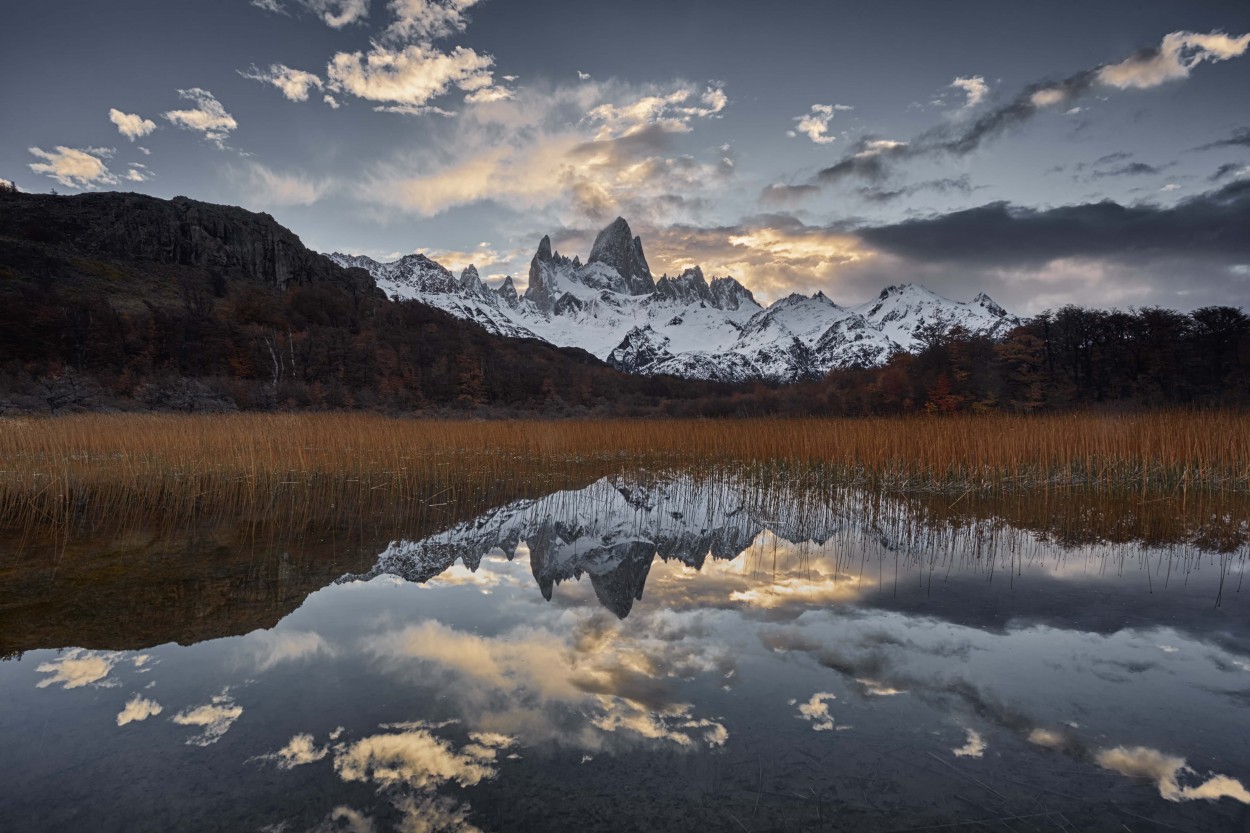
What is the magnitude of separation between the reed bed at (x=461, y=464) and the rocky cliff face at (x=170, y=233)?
7513 centimetres

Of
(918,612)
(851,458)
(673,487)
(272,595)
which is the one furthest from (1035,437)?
(272,595)

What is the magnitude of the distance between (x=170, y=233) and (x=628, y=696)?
100262 mm

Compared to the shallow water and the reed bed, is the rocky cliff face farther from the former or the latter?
the shallow water

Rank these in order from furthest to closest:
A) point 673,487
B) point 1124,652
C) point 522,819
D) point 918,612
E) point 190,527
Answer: point 673,487 → point 190,527 → point 918,612 → point 1124,652 → point 522,819

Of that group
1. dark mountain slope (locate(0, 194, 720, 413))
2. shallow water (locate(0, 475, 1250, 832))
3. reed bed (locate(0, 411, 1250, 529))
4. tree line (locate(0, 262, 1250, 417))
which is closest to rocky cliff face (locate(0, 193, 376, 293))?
dark mountain slope (locate(0, 194, 720, 413))

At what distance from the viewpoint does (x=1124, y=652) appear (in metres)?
3.52

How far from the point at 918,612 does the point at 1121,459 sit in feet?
33.0

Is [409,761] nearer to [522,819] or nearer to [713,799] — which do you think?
[522,819]

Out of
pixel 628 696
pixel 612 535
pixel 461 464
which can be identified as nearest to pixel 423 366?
pixel 461 464

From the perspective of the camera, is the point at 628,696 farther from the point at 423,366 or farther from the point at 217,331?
the point at 217,331

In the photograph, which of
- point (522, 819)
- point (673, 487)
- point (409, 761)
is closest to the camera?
point (522, 819)

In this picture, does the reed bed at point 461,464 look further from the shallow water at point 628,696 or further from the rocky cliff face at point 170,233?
the rocky cliff face at point 170,233

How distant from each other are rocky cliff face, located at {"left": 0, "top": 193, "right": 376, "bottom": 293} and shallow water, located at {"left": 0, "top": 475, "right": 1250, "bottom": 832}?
86514mm

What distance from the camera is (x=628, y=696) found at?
121 inches
